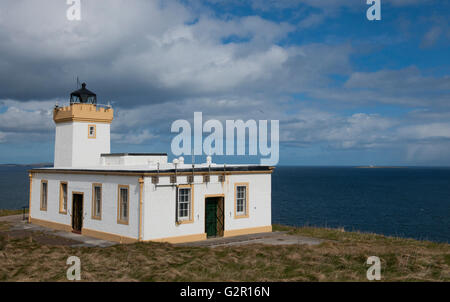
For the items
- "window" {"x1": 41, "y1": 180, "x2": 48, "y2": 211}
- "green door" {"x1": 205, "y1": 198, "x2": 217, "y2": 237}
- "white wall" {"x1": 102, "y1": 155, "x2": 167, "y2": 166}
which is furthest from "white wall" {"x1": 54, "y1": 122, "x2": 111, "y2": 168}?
"green door" {"x1": 205, "y1": 198, "x2": 217, "y2": 237}

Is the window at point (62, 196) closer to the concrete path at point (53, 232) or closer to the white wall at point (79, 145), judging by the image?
the concrete path at point (53, 232)

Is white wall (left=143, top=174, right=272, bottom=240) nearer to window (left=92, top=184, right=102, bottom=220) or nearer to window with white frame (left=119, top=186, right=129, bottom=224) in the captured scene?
window with white frame (left=119, top=186, right=129, bottom=224)

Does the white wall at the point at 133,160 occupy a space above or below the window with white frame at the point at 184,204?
above

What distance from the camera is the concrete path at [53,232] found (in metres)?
19.3

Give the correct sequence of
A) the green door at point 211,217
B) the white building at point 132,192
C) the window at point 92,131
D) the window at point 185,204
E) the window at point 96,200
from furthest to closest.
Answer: the window at point 92,131, the window at point 96,200, the green door at point 211,217, the window at point 185,204, the white building at point 132,192

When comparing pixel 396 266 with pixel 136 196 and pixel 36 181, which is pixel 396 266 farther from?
pixel 36 181

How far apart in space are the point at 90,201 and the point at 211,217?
6.60m

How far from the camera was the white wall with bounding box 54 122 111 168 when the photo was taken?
26.5 meters

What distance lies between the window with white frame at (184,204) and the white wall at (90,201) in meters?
2.22

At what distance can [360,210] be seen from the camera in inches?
2406

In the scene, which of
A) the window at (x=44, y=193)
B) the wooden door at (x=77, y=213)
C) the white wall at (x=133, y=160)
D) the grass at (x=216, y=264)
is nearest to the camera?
the grass at (x=216, y=264)

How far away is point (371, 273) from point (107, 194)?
1372 cm

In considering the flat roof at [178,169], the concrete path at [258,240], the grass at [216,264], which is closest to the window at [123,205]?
the flat roof at [178,169]
